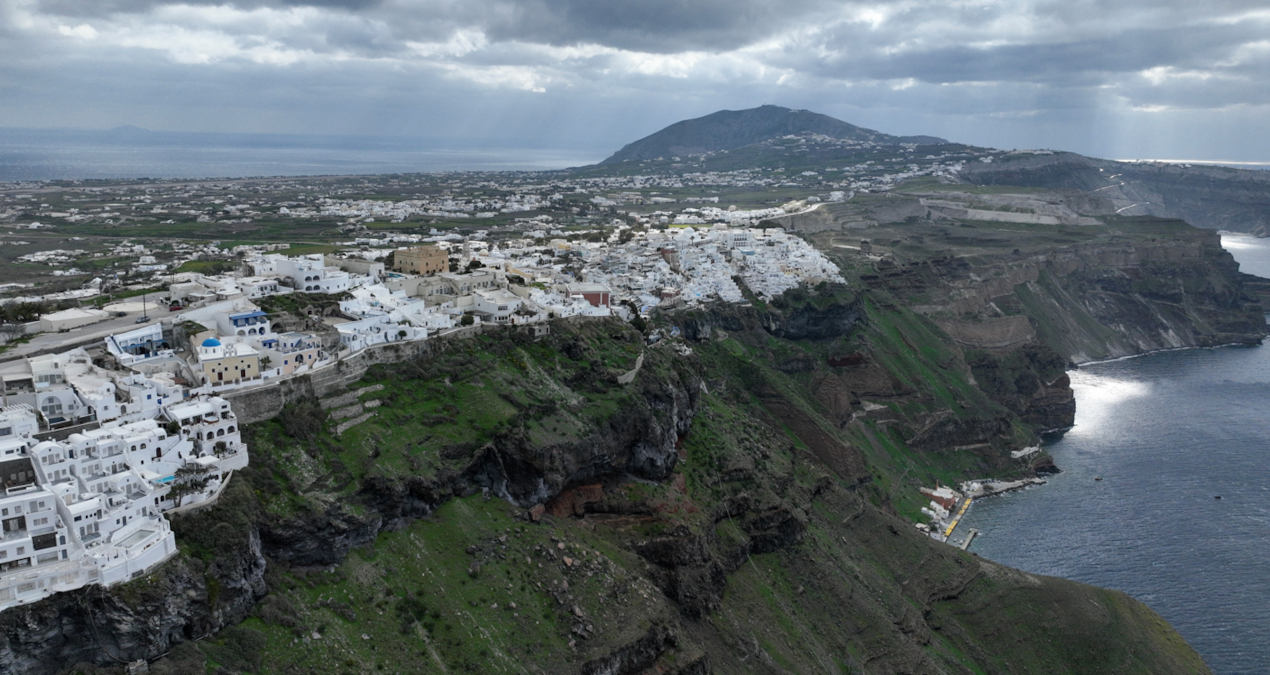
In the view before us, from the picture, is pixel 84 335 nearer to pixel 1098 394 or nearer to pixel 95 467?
pixel 95 467

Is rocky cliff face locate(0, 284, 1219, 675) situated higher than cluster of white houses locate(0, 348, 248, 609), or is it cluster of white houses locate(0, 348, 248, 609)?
cluster of white houses locate(0, 348, 248, 609)

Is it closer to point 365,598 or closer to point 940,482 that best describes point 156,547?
point 365,598

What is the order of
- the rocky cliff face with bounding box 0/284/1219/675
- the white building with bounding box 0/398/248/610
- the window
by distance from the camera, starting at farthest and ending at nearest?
the window < the rocky cliff face with bounding box 0/284/1219/675 < the white building with bounding box 0/398/248/610

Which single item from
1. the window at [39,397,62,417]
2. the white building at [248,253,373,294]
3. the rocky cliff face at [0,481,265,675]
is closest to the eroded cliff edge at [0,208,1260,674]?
the rocky cliff face at [0,481,265,675]

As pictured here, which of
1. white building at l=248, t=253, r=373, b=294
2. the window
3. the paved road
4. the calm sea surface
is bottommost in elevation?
the calm sea surface

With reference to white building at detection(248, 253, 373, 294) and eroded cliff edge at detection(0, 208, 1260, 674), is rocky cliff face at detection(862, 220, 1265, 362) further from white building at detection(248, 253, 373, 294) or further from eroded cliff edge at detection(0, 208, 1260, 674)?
white building at detection(248, 253, 373, 294)

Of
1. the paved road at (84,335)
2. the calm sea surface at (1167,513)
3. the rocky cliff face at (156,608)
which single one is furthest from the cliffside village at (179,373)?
the calm sea surface at (1167,513)
